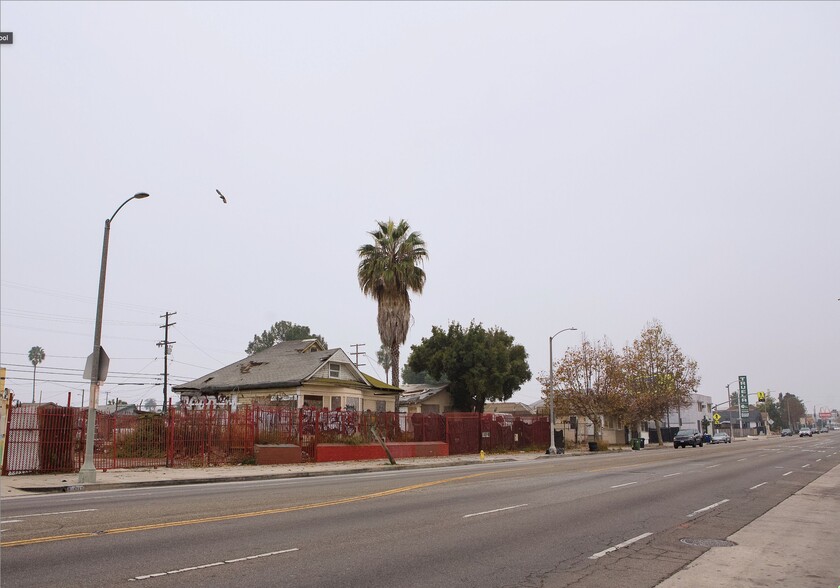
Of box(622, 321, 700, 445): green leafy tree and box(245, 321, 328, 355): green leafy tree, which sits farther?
box(245, 321, 328, 355): green leafy tree

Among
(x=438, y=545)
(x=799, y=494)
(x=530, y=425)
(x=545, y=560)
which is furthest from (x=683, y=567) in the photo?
(x=530, y=425)

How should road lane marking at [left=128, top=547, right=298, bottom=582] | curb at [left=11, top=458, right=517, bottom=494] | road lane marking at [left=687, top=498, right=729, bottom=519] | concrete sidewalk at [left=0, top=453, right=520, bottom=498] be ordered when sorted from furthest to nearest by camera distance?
concrete sidewalk at [left=0, top=453, right=520, bottom=498] → curb at [left=11, top=458, right=517, bottom=494] → road lane marking at [left=687, top=498, right=729, bottom=519] → road lane marking at [left=128, top=547, right=298, bottom=582]

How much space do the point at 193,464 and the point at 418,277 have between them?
874 inches

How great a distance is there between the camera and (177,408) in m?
27.8

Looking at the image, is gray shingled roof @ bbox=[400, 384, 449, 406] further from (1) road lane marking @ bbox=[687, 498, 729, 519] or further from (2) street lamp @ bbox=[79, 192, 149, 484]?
(1) road lane marking @ bbox=[687, 498, 729, 519]

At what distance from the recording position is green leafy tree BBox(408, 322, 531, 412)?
194ft

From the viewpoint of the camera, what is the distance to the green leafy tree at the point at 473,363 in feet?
194

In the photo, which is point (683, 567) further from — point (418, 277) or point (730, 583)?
point (418, 277)

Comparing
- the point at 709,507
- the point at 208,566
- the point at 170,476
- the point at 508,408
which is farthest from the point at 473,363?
the point at 208,566

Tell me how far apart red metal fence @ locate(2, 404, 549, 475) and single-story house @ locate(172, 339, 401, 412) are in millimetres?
6482

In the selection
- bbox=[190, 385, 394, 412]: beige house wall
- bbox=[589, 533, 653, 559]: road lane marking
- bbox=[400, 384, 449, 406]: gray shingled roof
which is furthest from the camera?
bbox=[400, 384, 449, 406]: gray shingled roof

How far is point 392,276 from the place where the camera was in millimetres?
44531

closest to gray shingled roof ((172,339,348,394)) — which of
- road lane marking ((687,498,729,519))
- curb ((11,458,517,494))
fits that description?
curb ((11,458,517,494))

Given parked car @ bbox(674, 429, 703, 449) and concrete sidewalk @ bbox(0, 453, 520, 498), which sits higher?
concrete sidewalk @ bbox(0, 453, 520, 498)
